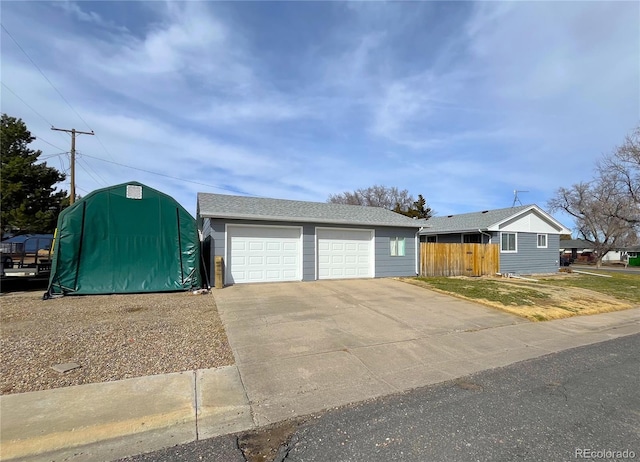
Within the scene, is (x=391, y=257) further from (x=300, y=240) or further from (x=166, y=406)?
(x=166, y=406)

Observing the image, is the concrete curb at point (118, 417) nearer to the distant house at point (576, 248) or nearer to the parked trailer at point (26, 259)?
the parked trailer at point (26, 259)

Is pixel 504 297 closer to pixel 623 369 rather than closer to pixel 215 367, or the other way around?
pixel 623 369

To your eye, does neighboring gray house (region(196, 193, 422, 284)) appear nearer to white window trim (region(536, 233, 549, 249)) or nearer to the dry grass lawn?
the dry grass lawn

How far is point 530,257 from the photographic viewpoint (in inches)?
790

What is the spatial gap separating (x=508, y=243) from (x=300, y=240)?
1320 cm

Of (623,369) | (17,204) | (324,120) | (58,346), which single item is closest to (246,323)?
(58,346)

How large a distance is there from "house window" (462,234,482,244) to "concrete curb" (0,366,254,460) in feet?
62.2

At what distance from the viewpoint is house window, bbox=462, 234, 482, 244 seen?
774 inches

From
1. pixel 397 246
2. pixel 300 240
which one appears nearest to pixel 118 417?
pixel 300 240

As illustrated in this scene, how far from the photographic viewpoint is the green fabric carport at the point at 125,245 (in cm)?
974

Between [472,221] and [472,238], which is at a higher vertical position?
[472,221]

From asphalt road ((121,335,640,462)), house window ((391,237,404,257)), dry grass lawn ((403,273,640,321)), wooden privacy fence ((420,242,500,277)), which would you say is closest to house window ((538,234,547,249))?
wooden privacy fence ((420,242,500,277))

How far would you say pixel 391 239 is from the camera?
15.0 m

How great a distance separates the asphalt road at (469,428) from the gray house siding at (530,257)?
1609 centimetres
